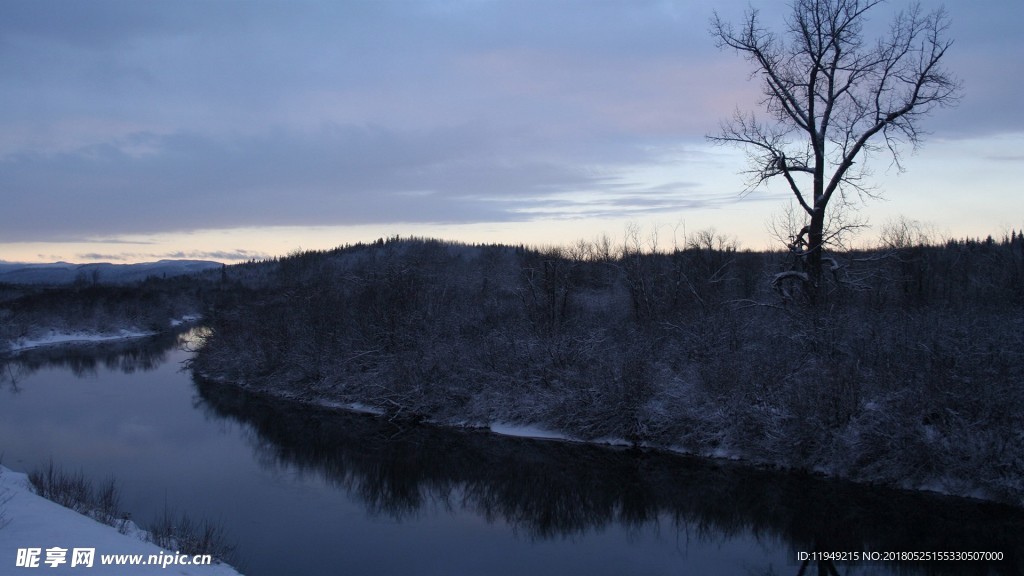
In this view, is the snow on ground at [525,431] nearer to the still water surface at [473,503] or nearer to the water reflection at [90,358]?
the still water surface at [473,503]

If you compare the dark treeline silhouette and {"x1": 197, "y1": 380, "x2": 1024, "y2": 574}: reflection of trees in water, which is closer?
{"x1": 197, "y1": 380, "x2": 1024, "y2": 574}: reflection of trees in water

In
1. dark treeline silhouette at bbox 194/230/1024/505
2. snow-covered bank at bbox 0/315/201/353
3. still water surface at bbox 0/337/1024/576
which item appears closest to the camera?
still water surface at bbox 0/337/1024/576

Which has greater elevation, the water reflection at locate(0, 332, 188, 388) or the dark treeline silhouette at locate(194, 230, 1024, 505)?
the dark treeline silhouette at locate(194, 230, 1024, 505)

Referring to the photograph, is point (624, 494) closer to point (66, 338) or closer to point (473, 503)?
point (473, 503)

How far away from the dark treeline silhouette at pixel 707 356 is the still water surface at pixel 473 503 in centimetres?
89

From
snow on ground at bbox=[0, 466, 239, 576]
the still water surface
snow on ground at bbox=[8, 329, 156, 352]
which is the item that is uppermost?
snow on ground at bbox=[0, 466, 239, 576]

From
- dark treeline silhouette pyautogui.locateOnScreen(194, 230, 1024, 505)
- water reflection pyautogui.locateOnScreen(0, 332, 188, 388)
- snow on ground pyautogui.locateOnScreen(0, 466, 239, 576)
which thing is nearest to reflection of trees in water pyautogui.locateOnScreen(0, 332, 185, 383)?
water reflection pyautogui.locateOnScreen(0, 332, 188, 388)

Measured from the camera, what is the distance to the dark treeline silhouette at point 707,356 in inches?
520

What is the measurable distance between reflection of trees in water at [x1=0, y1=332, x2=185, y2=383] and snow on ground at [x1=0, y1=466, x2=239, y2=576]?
2454cm

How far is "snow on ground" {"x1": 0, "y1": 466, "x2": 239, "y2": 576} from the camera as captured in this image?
22.1 ft

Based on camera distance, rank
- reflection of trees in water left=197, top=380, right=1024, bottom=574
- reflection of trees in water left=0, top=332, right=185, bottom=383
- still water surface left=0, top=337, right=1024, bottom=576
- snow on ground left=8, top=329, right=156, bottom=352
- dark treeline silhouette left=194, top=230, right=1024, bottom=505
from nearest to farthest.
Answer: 1. still water surface left=0, top=337, right=1024, bottom=576
2. reflection of trees in water left=197, top=380, right=1024, bottom=574
3. dark treeline silhouette left=194, top=230, right=1024, bottom=505
4. reflection of trees in water left=0, top=332, right=185, bottom=383
5. snow on ground left=8, top=329, right=156, bottom=352

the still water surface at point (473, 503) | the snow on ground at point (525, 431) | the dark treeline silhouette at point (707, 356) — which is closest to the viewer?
the still water surface at point (473, 503)

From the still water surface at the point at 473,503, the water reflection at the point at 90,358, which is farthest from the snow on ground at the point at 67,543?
the water reflection at the point at 90,358

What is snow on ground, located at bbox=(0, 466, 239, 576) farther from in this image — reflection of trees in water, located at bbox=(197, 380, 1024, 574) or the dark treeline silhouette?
the dark treeline silhouette
